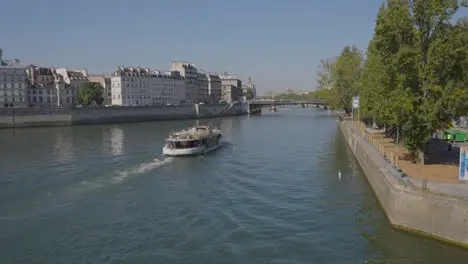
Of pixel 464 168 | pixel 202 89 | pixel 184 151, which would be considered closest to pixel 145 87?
pixel 202 89

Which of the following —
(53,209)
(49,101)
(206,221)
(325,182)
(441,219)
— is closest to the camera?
(441,219)

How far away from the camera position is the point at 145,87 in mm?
147000

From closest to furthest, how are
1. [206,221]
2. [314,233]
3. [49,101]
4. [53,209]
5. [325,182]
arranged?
1. [314,233]
2. [206,221]
3. [53,209]
4. [325,182]
5. [49,101]

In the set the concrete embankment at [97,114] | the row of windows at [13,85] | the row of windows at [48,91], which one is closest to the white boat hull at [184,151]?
the concrete embankment at [97,114]

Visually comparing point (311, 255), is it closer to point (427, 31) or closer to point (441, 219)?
point (441, 219)

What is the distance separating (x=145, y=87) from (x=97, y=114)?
5252 cm

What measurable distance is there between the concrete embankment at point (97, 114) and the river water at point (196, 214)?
Result: 47.1 metres

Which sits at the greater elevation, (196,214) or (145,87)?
(145,87)

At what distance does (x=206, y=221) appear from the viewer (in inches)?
846

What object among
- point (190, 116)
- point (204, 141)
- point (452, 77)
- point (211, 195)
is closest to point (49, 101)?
point (190, 116)

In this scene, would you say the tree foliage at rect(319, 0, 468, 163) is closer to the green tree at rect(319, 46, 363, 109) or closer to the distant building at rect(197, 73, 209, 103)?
the green tree at rect(319, 46, 363, 109)

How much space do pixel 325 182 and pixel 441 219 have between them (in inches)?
515

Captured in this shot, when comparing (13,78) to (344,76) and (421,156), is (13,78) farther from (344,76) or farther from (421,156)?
(421,156)

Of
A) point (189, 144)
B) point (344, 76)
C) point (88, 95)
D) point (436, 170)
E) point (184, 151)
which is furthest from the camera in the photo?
point (88, 95)
